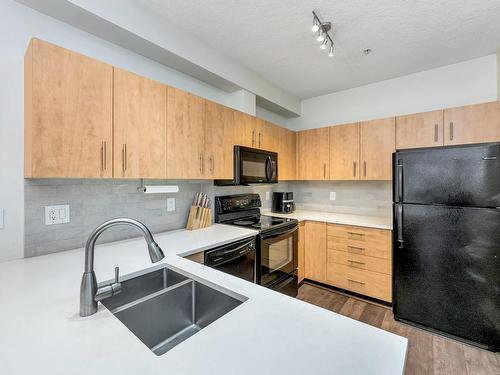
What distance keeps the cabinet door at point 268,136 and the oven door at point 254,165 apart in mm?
138

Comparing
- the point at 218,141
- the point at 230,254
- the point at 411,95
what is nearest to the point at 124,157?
the point at 218,141

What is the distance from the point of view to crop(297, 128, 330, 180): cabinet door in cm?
312

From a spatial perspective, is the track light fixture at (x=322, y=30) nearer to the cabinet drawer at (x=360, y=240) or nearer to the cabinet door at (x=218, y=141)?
the cabinet door at (x=218, y=141)

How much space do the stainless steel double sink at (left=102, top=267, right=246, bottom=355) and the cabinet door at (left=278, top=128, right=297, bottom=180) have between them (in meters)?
2.09

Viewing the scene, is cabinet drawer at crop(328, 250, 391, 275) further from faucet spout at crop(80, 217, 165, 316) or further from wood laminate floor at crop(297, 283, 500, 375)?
faucet spout at crop(80, 217, 165, 316)

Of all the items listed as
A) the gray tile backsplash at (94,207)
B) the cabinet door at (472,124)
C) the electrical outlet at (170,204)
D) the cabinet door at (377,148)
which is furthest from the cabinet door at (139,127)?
the cabinet door at (472,124)

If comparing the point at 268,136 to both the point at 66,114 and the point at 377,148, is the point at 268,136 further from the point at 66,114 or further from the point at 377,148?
the point at 66,114

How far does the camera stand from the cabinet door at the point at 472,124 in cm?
213

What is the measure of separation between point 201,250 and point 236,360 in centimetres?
108

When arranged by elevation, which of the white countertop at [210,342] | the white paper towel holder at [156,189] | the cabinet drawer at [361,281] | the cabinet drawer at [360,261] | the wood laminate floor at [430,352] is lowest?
the wood laminate floor at [430,352]

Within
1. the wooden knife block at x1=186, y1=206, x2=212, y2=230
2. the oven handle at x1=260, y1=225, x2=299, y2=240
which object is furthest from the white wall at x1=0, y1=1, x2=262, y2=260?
the oven handle at x1=260, y1=225, x2=299, y2=240

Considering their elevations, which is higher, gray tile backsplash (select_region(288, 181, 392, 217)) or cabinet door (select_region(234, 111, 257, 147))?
cabinet door (select_region(234, 111, 257, 147))

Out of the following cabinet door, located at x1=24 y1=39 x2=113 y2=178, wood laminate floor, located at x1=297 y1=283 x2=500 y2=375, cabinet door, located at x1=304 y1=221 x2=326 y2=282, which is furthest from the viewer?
cabinet door, located at x1=304 y1=221 x2=326 y2=282

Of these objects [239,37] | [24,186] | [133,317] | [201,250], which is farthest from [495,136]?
[24,186]
